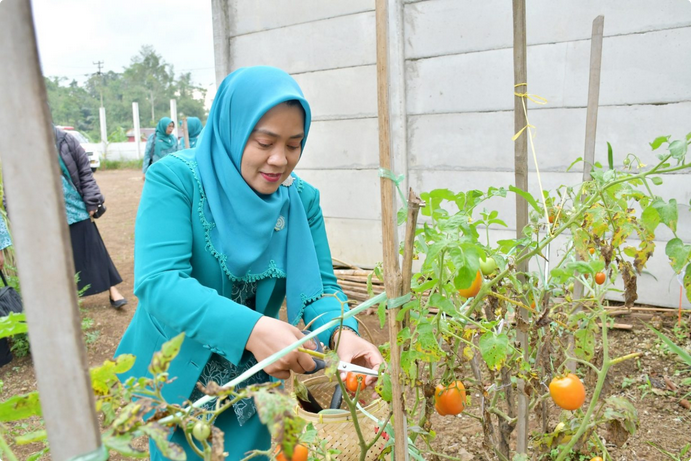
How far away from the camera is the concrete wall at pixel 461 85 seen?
3.33m

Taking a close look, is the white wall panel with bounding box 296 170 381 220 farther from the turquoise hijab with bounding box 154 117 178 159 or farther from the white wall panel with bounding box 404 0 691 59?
the turquoise hijab with bounding box 154 117 178 159

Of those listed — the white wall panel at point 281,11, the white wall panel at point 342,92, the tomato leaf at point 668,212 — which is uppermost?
the white wall panel at point 281,11

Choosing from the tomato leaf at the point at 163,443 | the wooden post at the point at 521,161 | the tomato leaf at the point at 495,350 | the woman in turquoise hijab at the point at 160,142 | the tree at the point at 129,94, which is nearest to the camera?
the tomato leaf at the point at 163,443

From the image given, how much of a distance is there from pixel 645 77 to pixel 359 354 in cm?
293

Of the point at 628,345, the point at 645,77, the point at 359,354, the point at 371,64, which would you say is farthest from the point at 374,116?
the point at 359,354

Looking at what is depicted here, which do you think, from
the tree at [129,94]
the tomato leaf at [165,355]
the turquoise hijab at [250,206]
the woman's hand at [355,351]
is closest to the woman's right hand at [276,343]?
the woman's hand at [355,351]

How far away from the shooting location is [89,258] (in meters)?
4.21

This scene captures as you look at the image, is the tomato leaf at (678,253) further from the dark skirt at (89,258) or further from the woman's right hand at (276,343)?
the dark skirt at (89,258)

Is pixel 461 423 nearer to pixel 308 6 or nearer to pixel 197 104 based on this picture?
pixel 308 6

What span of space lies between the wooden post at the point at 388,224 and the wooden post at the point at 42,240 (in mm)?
532

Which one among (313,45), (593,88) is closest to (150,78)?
(313,45)

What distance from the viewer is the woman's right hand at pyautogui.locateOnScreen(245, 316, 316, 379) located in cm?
113

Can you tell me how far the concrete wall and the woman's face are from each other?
2694 mm

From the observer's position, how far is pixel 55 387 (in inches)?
18.6
